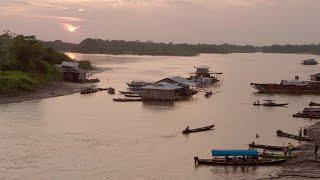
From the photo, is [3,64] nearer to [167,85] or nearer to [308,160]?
[167,85]

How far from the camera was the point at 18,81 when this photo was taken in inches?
1954

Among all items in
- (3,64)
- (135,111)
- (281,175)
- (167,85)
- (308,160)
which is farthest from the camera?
(3,64)

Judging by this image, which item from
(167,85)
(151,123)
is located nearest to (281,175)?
(151,123)

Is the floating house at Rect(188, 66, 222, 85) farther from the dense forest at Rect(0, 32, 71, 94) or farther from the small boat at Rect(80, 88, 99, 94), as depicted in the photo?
the dense forest at Rect(0, 32, 71, 94)

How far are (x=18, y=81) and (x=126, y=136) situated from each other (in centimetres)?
2252

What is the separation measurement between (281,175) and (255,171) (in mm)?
1465

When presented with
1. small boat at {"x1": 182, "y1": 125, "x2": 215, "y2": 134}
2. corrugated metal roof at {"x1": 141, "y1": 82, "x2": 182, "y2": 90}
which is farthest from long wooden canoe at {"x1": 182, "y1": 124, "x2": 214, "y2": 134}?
corrugated metal roof at {"x1": 141, "y1": 82, "x2": 182, "y2": 90}

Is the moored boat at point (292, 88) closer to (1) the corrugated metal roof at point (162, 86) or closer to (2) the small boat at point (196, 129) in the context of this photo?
(1) the corrugated metal roof at point (162, 86)

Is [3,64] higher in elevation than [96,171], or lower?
higher

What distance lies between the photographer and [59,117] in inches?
1502

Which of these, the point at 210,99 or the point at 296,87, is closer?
the point at 210,99

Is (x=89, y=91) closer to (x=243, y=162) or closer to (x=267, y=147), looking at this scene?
(x=267, y=147)

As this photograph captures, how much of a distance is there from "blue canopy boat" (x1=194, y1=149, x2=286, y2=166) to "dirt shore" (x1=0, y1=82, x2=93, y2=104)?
25.8 m

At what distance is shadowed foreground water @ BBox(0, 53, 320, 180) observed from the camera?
22984 mm
